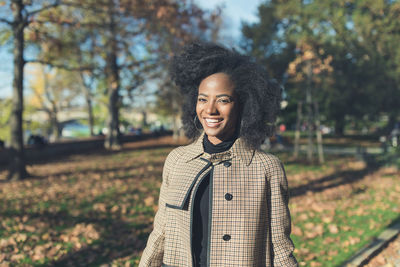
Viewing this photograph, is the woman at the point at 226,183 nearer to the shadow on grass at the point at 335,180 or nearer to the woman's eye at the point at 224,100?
the woman's eye at the point at 224,100

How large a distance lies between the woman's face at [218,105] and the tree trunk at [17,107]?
9.86m

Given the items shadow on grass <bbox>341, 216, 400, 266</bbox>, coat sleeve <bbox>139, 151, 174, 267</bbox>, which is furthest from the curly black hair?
shadow on grass <bbox>341, 216, 400, 266</bbox>

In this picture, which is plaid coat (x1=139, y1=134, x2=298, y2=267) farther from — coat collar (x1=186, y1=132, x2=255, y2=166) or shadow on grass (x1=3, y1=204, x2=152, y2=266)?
shadow on grass (x1=3, y1=204, x2=152, y2=266)

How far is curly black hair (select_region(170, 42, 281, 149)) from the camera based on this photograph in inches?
81.7

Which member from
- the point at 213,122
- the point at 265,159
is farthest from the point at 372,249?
the point at 213,122

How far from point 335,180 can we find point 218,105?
916 centimetres

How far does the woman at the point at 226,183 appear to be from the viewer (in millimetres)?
1892

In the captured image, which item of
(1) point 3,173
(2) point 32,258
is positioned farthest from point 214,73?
(1) point 3,173

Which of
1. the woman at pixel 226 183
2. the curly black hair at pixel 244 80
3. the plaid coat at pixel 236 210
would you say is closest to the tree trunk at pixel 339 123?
the curly black hair at pixel 244 80

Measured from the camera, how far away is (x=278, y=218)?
1938 mm

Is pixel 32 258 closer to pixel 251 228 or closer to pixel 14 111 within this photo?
pixel 251 228

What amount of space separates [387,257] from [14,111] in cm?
1044

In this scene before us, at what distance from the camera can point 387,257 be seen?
4648 millimetres

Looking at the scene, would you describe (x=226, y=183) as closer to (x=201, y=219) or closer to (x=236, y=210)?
(x=236, y=210)
